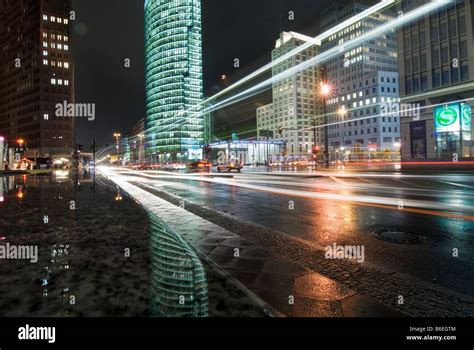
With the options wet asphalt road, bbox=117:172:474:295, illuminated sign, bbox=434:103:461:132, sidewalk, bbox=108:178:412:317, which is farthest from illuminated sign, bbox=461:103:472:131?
sidewalk, bbox=108:178:412:317

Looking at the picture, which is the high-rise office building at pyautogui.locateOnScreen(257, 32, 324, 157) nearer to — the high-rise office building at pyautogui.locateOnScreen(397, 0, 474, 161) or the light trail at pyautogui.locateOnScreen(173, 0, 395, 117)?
the light trail at pyautogui.locateOnScreen(173, 0, 395, 117)

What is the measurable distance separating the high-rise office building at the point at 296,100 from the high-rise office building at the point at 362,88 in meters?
10.2

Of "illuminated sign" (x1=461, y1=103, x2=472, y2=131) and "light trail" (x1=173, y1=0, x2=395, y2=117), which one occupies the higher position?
"light trail" (x1=173, y1=0, x2=395, y2=117)

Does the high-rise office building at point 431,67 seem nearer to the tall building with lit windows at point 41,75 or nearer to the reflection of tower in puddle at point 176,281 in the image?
the reflection of tower in puddle at point 176,281

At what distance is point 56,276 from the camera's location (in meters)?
3.95

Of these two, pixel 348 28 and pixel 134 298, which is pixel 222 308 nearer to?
pixel 134 298

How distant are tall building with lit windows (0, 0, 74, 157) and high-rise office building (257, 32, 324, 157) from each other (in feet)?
290

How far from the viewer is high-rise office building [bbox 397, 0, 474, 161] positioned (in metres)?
39.0

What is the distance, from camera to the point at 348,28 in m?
126

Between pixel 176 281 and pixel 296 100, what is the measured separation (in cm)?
14262

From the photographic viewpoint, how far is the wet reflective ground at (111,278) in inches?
119

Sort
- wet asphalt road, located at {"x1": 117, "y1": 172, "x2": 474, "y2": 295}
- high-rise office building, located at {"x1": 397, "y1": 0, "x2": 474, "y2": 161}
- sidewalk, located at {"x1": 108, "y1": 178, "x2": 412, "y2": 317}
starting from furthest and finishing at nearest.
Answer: high-rise office building, located at {"x1": 397, "y1": 0, "x2": 474, "y2": 161}, wet asphalt road, located at {"x1": 117, "y1": 172, "x2": 474, "y2": 295}, sidewalk, located at {"x1": 108, "y1": 178, "x2": 412, "y2": 317}

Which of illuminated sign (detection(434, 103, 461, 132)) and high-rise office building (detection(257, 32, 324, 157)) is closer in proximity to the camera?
illuminated sign (detection(434, 103, 461, 132))

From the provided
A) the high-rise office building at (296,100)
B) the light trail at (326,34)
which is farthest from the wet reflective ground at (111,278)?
the high-rise office building at (296,100)
